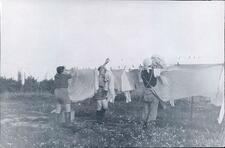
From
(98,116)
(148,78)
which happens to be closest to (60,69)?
(98,116)

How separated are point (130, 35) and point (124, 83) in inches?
8.3

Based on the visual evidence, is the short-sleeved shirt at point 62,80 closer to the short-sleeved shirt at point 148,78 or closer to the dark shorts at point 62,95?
the dark shorts at point 62,95

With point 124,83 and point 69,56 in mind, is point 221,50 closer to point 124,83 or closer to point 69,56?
point 124,83

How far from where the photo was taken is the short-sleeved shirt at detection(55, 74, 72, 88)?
1.78 m


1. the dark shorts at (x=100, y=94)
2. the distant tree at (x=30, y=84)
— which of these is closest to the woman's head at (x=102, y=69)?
the dark shorts at (x=100, y=94)

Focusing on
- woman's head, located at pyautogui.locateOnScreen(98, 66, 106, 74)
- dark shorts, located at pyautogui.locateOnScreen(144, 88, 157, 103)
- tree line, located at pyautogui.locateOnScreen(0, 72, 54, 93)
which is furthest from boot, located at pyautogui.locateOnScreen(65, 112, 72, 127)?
dark shorts, located at pyautogui.locateOnScreen(144, 88, 157, 103)

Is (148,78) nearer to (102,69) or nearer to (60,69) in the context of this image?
(102,69)

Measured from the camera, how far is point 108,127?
177cm

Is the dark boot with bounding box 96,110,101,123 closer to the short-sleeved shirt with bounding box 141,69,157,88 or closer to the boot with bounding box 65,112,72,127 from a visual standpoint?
the boot with bounding box 65,112,72,127

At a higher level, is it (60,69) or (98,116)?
(60,69)

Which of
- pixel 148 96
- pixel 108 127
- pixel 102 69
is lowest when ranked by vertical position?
pixel 108 127

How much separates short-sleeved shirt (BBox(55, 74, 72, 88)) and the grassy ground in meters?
0.07

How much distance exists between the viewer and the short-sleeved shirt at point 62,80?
1.78 metres

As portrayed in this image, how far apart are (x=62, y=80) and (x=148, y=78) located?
38 cm
